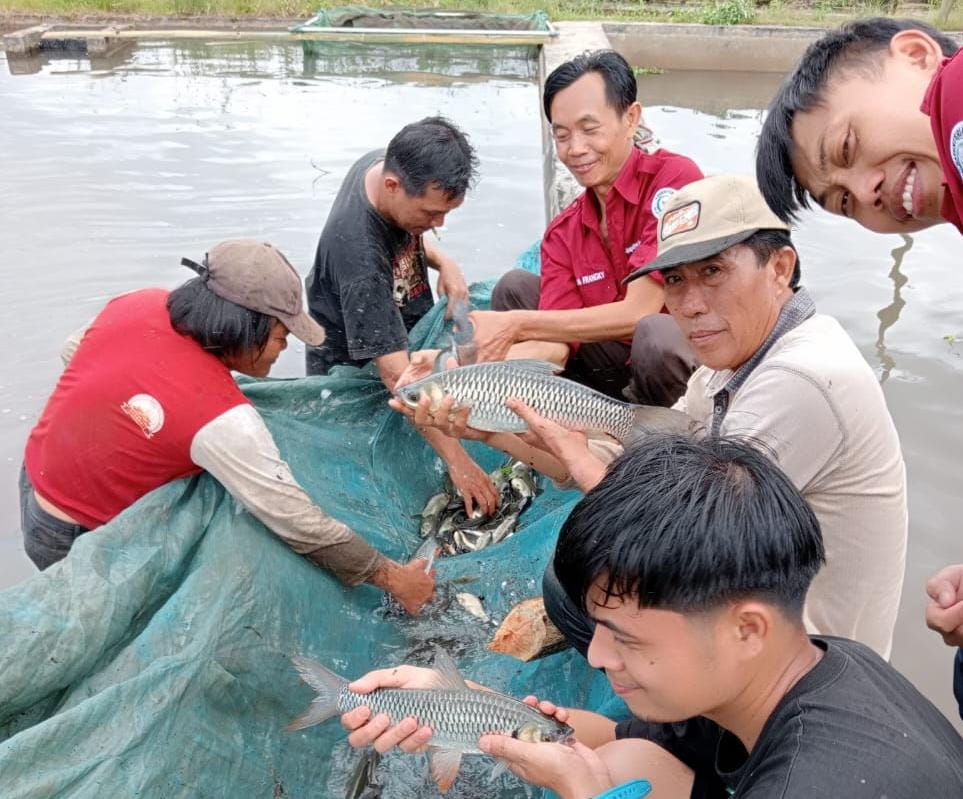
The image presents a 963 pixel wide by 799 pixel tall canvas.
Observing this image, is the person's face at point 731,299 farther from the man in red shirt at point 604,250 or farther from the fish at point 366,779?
the fish at point 366,779

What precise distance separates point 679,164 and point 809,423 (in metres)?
2.41

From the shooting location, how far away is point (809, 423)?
7.22 ft

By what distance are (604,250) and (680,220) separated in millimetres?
1989

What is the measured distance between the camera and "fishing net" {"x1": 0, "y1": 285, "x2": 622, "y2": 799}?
7.34ft

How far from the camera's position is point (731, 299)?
8.03 feet

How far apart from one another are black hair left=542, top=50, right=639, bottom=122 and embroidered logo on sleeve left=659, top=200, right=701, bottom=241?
1.80 meters

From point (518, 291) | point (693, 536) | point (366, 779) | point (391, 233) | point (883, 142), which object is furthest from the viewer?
point (518, 291)

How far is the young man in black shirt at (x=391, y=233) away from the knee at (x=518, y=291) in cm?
68

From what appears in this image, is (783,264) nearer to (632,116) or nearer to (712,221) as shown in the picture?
(712,221)

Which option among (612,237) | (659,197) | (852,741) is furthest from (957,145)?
(612,237)

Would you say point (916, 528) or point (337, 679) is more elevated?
point (337, 679)

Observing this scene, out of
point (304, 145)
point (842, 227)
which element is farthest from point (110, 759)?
point (304, 145)

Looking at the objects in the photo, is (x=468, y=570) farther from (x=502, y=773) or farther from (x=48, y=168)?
(x=48, y=168)

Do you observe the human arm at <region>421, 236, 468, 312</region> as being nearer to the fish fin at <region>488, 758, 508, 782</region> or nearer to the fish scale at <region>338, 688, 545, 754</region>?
the fish fin at <region>488, 758, 508, 782</region>
